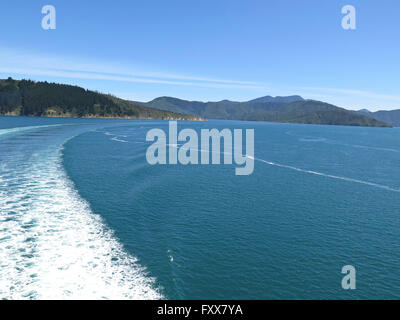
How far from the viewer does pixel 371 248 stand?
87.8 feet

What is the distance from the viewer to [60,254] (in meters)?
23.0

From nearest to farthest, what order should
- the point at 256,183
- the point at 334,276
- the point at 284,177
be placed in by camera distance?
the point at 334,276 → the point at 256,183 → the point at 284,177

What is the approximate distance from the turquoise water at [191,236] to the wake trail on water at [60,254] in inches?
3.4

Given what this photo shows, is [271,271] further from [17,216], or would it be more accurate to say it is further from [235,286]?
[17,216]

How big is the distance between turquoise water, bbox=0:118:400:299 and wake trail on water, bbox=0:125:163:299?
0.28ft

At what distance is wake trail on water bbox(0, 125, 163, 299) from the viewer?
18484mm

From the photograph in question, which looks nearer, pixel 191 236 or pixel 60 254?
pixel 60 254

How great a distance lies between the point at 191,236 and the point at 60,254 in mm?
12033

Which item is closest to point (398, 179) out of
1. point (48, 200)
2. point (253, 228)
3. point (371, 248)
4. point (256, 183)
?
point (256, 183)

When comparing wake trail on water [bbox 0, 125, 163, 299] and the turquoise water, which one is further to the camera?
the turquoise water

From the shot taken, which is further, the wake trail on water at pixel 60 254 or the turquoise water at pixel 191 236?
the turquoise water at pixel 191 236

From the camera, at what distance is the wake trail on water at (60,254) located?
18484 mm

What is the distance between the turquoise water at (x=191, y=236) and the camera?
19844 mm
